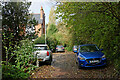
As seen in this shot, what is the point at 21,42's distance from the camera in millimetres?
5945

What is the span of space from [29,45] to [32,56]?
0.56 metres

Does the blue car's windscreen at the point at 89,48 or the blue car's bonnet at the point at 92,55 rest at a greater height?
the blue car's windscreen at the point at 89,48

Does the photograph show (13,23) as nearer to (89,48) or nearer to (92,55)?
(92,55)

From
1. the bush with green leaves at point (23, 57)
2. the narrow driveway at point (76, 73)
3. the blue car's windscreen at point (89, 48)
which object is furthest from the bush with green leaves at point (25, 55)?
the blue car's windscreen at point (89, 48)

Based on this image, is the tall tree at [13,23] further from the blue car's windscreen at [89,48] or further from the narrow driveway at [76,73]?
the blue car's windscreen at [89,48]

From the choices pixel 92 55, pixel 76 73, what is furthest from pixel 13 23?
pixel 92 55

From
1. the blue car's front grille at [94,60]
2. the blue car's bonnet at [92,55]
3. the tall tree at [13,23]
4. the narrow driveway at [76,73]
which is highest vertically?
the tall tree at [13,23]

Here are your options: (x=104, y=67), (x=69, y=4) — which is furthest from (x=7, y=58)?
(x=104, y=67)

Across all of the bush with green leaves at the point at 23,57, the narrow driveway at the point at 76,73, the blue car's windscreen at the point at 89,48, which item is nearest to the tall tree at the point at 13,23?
the bush with green leaves at the point at 23,57

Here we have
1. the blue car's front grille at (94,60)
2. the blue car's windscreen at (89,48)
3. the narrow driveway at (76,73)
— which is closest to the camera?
the narrow driveway at (76,73)

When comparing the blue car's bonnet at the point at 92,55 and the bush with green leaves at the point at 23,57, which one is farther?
the blue car's bonnet at the point at 92,55

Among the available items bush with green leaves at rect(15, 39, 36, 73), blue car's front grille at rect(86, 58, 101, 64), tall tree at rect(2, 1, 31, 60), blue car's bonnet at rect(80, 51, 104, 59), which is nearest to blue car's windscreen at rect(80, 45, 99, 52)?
blue car's bonnet at rect(80, 51, 104, 59)

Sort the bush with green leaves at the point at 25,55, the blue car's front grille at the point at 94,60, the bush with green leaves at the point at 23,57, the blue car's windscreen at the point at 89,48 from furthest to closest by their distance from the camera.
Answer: the blue car's windscreen at the point at 89,48 → the blue car's front grille at the point at 94,60 → the bush with green leaves at the point at 25,55 → the bush with green leaves at the point at 23,57

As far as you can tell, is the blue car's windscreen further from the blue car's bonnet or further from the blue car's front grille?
the blue car's front grille
